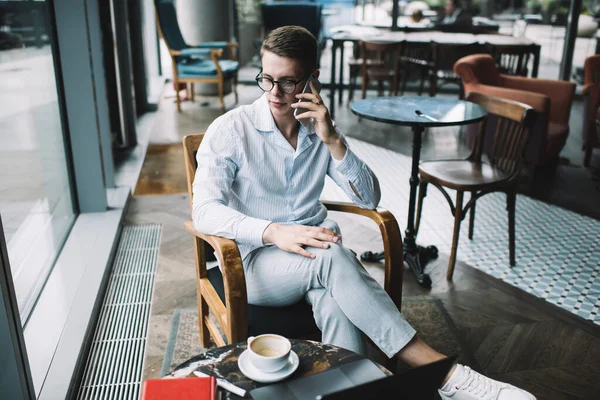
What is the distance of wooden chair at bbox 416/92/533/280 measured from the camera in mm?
2730

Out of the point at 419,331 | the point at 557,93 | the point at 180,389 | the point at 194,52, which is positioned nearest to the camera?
the point at 180,389

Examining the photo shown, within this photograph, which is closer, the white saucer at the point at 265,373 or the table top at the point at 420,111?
the white saucer at the point at 265,373

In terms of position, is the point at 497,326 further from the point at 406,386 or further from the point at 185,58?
the point at 185,58

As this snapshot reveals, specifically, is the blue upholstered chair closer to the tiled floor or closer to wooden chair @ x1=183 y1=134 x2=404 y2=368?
the tiled floor

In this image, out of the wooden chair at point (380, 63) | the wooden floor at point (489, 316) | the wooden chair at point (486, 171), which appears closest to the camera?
the wooden floor at point (489, 316)

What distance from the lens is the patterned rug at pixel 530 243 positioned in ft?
9.05

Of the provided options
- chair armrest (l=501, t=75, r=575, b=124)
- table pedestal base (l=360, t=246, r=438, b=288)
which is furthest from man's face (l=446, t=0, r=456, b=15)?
table pedestal base (l=360, t=246, r=438, b=288)

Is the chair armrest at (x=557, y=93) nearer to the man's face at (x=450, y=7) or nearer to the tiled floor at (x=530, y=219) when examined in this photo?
the tiled floor at (x=530, y=219)

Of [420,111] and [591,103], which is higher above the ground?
[420,111]

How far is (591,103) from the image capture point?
4703mm

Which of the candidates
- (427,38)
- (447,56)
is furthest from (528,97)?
(447,56)

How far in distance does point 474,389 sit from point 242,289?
68 centimetres

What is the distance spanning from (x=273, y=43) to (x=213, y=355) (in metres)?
0.91

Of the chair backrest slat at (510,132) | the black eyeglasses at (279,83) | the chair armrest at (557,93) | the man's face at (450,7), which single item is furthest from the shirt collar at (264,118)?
the man's face at (450,7)
